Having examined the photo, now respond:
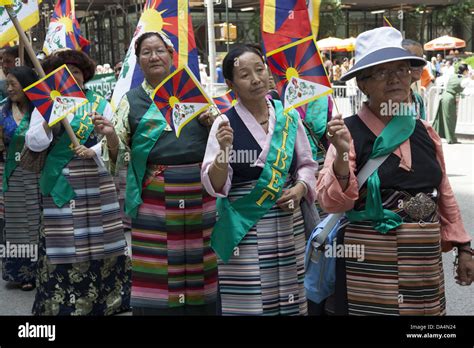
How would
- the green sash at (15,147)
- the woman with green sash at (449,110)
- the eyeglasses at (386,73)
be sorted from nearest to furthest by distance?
the eyeglasses at (386,73), the green sash at (15,147), the woman with green sash at (449,110)

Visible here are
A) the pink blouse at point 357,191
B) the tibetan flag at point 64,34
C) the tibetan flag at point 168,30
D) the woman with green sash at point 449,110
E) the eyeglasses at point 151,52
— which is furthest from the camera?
the woman with green sash at point 449,110

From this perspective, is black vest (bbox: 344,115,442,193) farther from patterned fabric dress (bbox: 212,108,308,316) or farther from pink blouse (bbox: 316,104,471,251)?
patterned fabric dress (bbox: 212,108,308,316)

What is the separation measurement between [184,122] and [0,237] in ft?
12.3

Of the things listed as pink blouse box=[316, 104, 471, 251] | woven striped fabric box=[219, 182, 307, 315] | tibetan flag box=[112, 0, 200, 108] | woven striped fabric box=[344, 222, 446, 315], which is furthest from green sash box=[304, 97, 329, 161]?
woven striped fabric box=[344, 222, 446, 315]

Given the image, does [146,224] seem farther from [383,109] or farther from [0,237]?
[0,237]

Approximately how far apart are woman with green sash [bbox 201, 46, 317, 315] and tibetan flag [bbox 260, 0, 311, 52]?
46cm

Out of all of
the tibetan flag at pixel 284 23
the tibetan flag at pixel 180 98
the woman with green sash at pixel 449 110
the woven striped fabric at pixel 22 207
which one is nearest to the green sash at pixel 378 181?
the tibetan flag at pixel 180 98

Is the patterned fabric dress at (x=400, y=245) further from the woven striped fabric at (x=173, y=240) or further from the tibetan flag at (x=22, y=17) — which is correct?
the tibetan flag at (x=22, y=17)

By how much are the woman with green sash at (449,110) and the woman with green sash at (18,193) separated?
9.48m

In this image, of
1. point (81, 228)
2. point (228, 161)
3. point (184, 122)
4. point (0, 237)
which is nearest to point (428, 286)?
point (228, 161)

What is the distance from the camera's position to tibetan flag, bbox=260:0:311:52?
3.92 m

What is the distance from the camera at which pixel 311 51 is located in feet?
11.0

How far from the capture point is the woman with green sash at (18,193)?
18.9 feet

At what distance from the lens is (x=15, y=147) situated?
19.5ft
